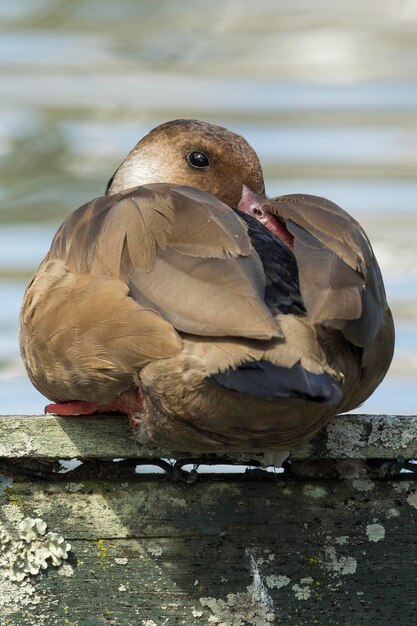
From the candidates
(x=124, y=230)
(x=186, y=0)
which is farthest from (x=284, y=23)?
(x=124, y=230)

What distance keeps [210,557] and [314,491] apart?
30 cm

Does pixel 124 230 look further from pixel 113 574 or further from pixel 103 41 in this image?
pixel 103 41

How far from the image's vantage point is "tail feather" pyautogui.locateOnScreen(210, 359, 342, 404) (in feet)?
8.78

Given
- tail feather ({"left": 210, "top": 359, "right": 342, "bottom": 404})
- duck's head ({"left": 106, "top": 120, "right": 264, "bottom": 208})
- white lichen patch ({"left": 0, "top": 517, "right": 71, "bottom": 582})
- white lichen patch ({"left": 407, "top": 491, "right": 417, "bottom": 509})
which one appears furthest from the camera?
duck's head ({"left": 106, "top": 120, "right": 264, "bottom": 208})

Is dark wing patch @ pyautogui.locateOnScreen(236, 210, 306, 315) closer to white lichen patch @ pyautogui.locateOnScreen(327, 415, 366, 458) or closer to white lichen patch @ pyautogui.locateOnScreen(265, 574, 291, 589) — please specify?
white lichen patch @ pyautogui.locateOnScreen(327, 415, 366, 458)

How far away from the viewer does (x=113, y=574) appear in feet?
9.92

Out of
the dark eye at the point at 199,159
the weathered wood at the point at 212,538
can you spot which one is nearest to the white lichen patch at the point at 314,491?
the weathered wood at the point at 212,538

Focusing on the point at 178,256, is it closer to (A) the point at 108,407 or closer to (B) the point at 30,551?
(A) the point at 108,407

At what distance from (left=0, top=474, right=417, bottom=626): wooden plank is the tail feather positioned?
1.47 feet

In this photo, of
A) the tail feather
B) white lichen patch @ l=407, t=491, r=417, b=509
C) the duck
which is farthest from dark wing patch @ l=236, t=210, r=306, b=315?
white lichen patch @ l=407, t=491, r=417, b=509

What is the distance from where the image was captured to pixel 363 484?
3115 mm

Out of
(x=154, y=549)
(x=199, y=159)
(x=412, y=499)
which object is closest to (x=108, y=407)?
(x=154, y=549)

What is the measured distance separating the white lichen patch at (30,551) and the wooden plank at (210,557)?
0.06ft

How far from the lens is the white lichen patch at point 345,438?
311cm
